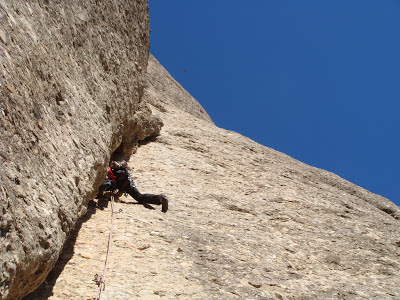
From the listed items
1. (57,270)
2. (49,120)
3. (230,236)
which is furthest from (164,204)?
(49,120)

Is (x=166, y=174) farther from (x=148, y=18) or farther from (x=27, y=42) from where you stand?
(x=27, y=42)

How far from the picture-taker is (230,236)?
25.9 ft

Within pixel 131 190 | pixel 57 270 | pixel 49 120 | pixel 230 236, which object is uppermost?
pixel 131 190

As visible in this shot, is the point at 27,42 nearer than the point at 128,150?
Yes

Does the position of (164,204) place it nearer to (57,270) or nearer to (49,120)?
(57,270)

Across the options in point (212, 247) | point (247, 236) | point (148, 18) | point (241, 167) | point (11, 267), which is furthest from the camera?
point (241, 167)

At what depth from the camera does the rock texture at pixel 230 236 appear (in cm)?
584

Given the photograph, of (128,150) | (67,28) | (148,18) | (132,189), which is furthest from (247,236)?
(148,18)

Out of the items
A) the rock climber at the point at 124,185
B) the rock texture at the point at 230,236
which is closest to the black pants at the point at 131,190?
the rock climber at the point at 124,185

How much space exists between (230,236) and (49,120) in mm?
4256

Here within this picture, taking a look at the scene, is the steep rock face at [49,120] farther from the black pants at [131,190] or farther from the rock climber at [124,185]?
the black pants at [131,190]

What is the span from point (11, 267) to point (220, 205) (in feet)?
20.1

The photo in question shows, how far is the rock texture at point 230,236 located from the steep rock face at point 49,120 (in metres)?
0.93

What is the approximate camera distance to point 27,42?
194 inches
